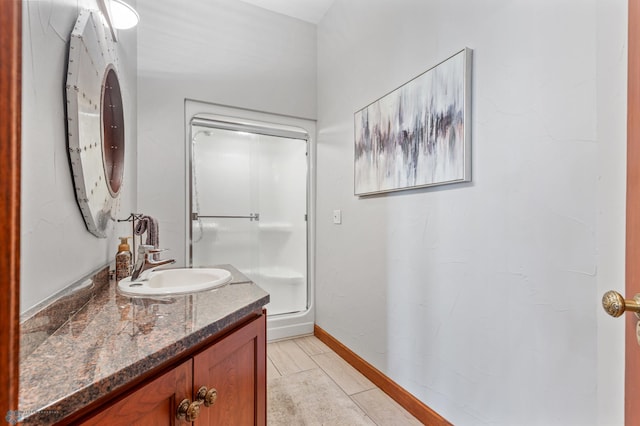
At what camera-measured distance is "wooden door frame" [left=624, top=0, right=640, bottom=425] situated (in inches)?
23.0

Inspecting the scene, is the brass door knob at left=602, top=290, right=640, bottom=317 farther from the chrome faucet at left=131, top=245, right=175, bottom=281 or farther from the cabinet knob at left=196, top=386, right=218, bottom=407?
the chrome faucet at left=131, top=245, right=175, bottom=281

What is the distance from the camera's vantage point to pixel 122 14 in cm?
138

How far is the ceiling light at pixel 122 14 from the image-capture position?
133 centimetres

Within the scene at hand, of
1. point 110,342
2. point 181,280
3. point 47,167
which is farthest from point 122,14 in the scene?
point 110,342

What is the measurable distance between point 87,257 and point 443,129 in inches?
59.9

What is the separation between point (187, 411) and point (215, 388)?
14 cm

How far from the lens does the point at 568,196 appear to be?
3.18ft

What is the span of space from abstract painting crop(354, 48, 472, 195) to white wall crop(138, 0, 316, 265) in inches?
38.8

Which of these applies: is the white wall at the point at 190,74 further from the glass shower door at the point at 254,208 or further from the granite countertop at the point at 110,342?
the granite countertop at the point at 110,342

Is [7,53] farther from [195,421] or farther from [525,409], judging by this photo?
[525,409]

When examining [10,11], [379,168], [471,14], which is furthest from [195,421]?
[471,14]

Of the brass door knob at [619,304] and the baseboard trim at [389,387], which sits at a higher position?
the brass door knob at [619,304]

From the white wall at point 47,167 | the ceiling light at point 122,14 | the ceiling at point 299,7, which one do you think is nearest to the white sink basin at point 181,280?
the white wall at point 47,167

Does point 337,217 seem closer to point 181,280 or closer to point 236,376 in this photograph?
point 181,280
